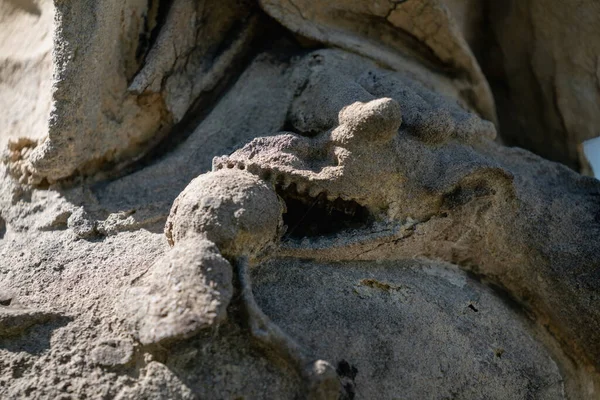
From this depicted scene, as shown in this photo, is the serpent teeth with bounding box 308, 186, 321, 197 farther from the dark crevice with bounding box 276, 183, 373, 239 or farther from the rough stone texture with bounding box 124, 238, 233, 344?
A: the rough stone texture with bounding box 124, 238, 233, 344

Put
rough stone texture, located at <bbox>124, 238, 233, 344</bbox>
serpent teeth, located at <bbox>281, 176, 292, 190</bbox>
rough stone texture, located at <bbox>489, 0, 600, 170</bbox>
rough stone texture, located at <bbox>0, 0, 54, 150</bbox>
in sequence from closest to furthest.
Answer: rough stone texture, located at <bbox>124, 238, 233, 344</bbox> → serpent teeth, located at <bbox>281, 176, 292, 190</bbox> → rough stone texture, located at <bbox>0, 0, 54, 150</bbox> → rough stone texture, located at <bbox>489, 0, 600, 170</bbox>

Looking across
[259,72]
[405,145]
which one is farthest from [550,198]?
[259,72]

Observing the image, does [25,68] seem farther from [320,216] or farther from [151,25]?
[320,216]

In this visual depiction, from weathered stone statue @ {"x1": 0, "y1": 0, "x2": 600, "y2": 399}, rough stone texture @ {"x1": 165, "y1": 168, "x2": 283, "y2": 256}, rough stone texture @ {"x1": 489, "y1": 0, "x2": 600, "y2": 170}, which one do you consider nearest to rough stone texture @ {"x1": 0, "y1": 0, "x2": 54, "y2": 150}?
weathered stone statue @ {"x1": 0, "y1": 0, "x2": 600, "y2": 399}

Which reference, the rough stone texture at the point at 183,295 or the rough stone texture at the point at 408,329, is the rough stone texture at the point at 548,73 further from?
the rough stone texture at the point at 183,295

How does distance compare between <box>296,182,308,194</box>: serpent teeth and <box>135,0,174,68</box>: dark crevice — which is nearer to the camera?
<box>296,182,308,194</box>: serpent teeth

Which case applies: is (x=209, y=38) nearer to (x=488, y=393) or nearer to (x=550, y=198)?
(x=550, y=198)

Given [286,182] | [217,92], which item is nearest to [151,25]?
[217,92]
